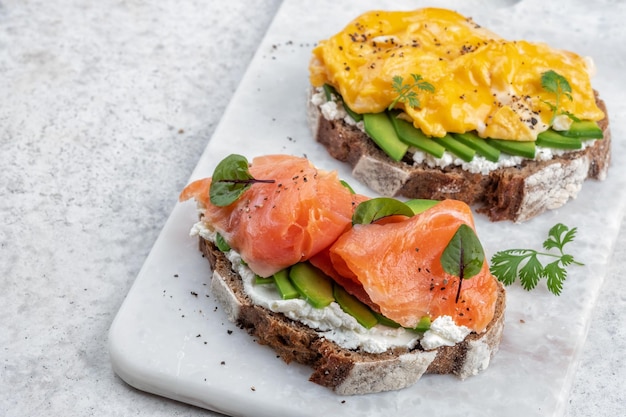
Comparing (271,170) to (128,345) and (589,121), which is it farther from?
(589,121)

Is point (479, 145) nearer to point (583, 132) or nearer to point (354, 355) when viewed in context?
point (583, 132)

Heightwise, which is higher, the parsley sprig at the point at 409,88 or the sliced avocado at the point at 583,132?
the parsley sprig at the point at 409,88

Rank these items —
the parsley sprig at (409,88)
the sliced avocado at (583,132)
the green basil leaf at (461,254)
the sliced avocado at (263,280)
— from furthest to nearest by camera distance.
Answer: the sliced avocado at (583,132), the parsley sprig at (409,88), the sliced avocado at (263,280), the green basil leaf at (461,254)

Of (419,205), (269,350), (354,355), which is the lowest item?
(269,350)

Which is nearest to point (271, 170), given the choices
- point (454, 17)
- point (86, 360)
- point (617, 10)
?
point (86, 360)

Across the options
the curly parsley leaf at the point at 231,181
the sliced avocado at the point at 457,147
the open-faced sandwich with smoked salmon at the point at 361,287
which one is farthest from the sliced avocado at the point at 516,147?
Result: the curly parsley leaf at the point at 231,181

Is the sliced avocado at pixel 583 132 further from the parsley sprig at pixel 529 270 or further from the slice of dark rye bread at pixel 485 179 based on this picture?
Result: the parsley sprig at pixel 529 270

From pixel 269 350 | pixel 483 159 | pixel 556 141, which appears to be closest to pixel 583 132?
pixel 556 141
